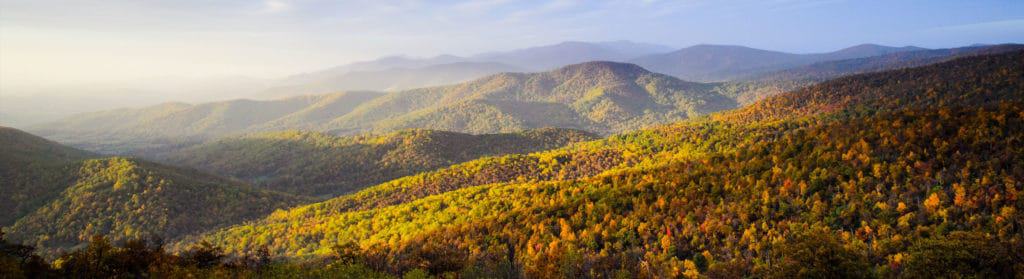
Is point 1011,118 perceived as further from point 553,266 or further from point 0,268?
point 0,268

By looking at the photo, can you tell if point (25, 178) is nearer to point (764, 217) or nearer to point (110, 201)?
point (110, 201)

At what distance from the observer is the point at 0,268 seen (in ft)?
102

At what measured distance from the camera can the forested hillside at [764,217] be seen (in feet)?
134

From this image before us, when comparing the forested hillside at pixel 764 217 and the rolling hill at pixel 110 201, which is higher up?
the forested hillside at pixel 764 217

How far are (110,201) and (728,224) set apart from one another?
5539 inches

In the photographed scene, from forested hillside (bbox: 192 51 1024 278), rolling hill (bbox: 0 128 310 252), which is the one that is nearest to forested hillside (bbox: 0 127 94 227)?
rolling hill (bbox: 0 128 310 252)

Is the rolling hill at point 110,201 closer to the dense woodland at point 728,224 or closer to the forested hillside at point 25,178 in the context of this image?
the forested hillside at point 25,178

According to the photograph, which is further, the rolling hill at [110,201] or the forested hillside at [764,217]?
the rolling hill at [110,201]

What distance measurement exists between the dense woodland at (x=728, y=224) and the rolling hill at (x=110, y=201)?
607 centimetres

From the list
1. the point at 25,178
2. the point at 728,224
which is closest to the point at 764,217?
the point at 728,224

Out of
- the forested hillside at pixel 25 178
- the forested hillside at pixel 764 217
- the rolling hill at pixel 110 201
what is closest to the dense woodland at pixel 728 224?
the forested hillside at pixel 764 217

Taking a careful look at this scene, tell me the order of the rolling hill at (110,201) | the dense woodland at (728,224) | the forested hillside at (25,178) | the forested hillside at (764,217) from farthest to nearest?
the forested hillside at (25,178)
the rolling hill at (110,201)
the forested hillside at (764,217)
the dense woodland at (728,224)

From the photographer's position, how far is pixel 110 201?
125750 millimetres

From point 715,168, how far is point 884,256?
36.4 meters
